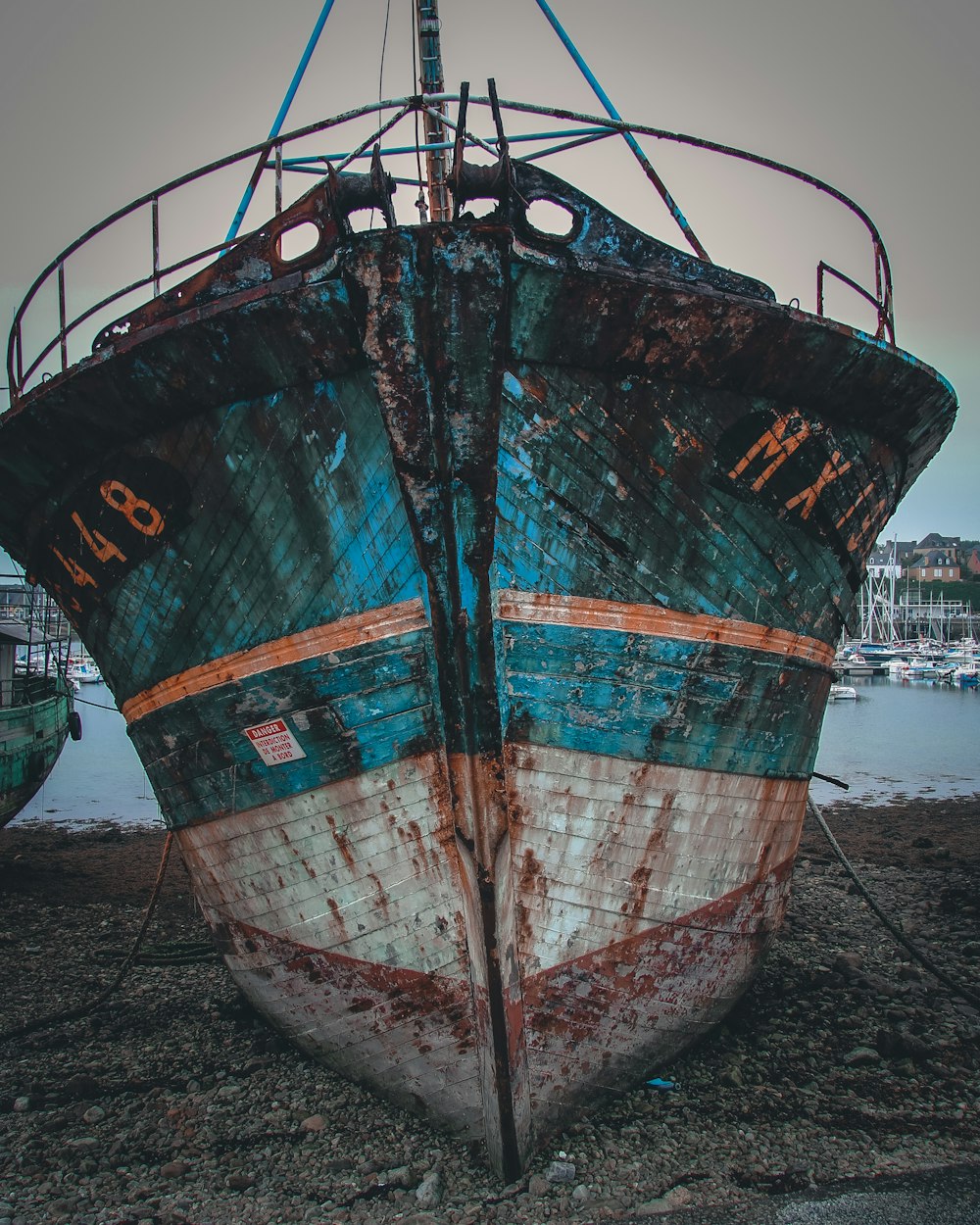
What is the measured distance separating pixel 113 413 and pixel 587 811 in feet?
8.96

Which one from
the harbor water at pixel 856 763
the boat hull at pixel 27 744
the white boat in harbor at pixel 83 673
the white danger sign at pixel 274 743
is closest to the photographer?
the white danger sign at pixel 274 743

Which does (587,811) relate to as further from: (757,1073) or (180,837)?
(180,837)

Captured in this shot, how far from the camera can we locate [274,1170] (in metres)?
3.57

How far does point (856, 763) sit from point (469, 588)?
2183 cm

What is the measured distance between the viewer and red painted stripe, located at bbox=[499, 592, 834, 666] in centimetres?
345

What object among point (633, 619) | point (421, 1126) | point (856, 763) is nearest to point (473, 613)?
point (633, 619)

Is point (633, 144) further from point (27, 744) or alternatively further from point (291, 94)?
point (27, 744)

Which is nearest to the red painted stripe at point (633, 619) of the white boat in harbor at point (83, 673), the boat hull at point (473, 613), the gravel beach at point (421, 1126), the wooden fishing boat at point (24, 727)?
the boat hull at point (473, 613)

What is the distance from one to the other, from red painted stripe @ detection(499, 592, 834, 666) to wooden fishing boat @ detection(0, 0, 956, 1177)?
0.01 meters

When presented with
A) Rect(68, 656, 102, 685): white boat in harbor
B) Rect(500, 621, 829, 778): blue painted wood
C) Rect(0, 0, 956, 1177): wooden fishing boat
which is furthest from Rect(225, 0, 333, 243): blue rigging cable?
Rect(68, 656, 102, 685): white boat in harbor

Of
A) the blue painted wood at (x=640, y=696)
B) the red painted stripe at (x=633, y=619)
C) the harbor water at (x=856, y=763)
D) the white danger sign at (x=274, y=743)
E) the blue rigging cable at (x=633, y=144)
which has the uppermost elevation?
the blue rigging cable at (x=633, y=144)

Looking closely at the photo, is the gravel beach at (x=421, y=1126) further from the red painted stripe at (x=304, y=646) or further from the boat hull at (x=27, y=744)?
the boat hull at (x=27, y=744)

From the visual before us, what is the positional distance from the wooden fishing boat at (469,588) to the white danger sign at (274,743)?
2 centimetres

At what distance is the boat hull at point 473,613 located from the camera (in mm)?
3291
